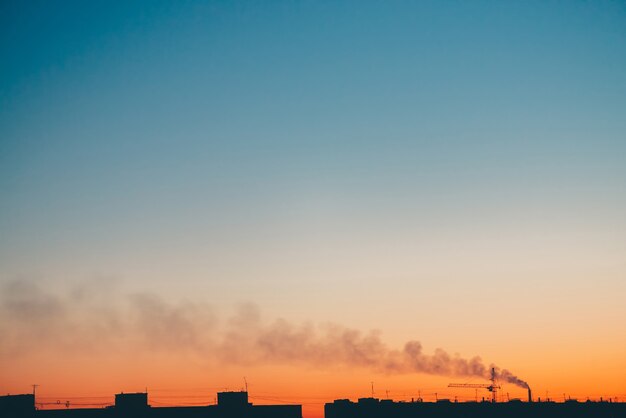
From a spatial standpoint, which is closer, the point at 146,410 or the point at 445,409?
the point at 146,410

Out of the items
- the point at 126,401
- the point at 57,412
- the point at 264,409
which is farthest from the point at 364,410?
the point at 57,412

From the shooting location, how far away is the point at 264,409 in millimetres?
115250

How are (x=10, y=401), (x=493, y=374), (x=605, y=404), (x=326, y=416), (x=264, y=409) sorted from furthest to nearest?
(x=493, y=374)
(x=605, y=404)
(x=326, y=416)
(x=264, y=409)
(x=10, y=401)

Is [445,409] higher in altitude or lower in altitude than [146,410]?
lower

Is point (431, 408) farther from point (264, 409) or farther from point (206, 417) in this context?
point (206, 417)

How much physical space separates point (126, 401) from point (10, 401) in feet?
52.9

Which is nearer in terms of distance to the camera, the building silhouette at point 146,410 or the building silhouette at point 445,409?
the building silhouette at point 146,410

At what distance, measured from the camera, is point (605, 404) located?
131000 mm

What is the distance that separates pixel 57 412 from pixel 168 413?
624 inches

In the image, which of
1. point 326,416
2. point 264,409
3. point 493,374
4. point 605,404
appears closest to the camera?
point 264,409

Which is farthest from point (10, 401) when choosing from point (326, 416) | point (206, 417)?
point (326, 416)

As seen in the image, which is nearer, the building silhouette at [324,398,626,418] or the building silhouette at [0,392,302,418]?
the building silhouette at [0,392,302,418]

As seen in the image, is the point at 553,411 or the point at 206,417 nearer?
the point at 206,417

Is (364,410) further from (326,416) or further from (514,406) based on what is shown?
(514,406)
